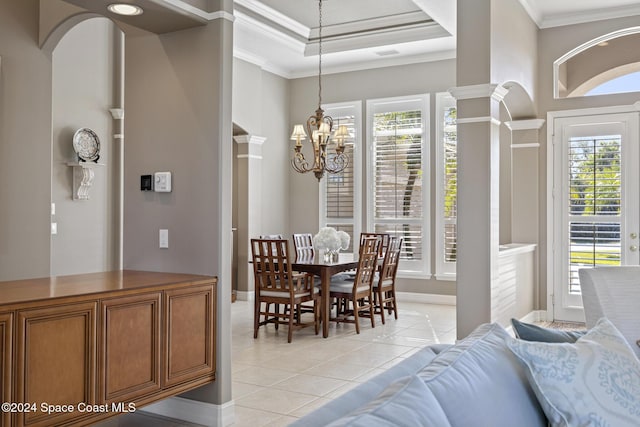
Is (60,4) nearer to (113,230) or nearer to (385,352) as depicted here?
(113,230)

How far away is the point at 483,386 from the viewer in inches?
56.7

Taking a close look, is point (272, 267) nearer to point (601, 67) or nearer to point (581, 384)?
point (581, 384)

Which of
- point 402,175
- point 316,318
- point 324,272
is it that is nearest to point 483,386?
point 324,272

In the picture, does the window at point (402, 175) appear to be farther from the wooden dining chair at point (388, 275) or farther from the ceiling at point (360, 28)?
the wooden dining chair at point (388, 275)

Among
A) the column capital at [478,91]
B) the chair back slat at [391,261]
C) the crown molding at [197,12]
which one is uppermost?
the crown molding at [197,12]

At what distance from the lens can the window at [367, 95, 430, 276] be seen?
7957mm

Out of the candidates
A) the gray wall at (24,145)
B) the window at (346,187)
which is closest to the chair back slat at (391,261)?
the window at (346,187)

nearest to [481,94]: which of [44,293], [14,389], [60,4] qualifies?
[60,4]

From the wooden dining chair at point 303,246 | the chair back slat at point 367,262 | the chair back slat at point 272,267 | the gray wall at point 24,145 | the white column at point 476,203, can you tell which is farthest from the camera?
the wooden dining chair at point 303,246

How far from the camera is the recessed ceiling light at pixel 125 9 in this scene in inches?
123

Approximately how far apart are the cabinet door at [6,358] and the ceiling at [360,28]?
480 centimetres

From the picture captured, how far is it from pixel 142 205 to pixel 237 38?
4079 mm

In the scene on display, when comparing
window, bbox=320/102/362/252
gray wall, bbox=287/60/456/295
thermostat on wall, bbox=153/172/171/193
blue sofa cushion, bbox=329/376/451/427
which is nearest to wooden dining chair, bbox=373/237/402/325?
gray wall, bbox=287/60/456/295

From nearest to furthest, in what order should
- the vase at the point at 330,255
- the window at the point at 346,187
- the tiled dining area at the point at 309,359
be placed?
the tiled dining area at the point at 309,359 < the vase at the point at 330,255 < the window at the point at 346,187
